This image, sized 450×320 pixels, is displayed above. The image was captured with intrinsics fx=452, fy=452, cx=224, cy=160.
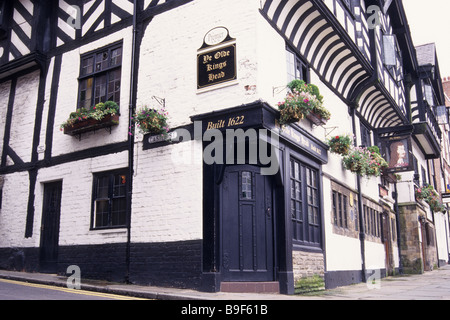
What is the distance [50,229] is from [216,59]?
21.8 ft

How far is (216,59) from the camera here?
9.77 m

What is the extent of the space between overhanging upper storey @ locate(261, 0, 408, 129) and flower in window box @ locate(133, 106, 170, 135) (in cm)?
323

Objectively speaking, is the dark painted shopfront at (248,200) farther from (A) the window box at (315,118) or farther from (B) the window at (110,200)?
(B) the window at (110,200)

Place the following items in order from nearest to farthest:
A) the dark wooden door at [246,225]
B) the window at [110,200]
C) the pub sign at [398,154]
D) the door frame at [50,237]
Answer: the dark wooden door at [246,225] → the window at [110,200] → the door frame at [50,237] → the pub sign at [398,154]

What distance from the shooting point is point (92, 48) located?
12516mm

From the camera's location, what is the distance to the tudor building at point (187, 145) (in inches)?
371

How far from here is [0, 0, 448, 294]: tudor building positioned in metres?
9.43

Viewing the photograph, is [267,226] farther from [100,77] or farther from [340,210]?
[100,77]

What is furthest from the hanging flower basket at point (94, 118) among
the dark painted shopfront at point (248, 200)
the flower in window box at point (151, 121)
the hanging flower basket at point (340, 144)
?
the hanging flower basket at point (340, 144)

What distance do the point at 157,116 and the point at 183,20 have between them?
2430mm

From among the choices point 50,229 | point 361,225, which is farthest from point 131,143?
point 361,225

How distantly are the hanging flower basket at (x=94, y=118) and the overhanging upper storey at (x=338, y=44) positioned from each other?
14.5ft
